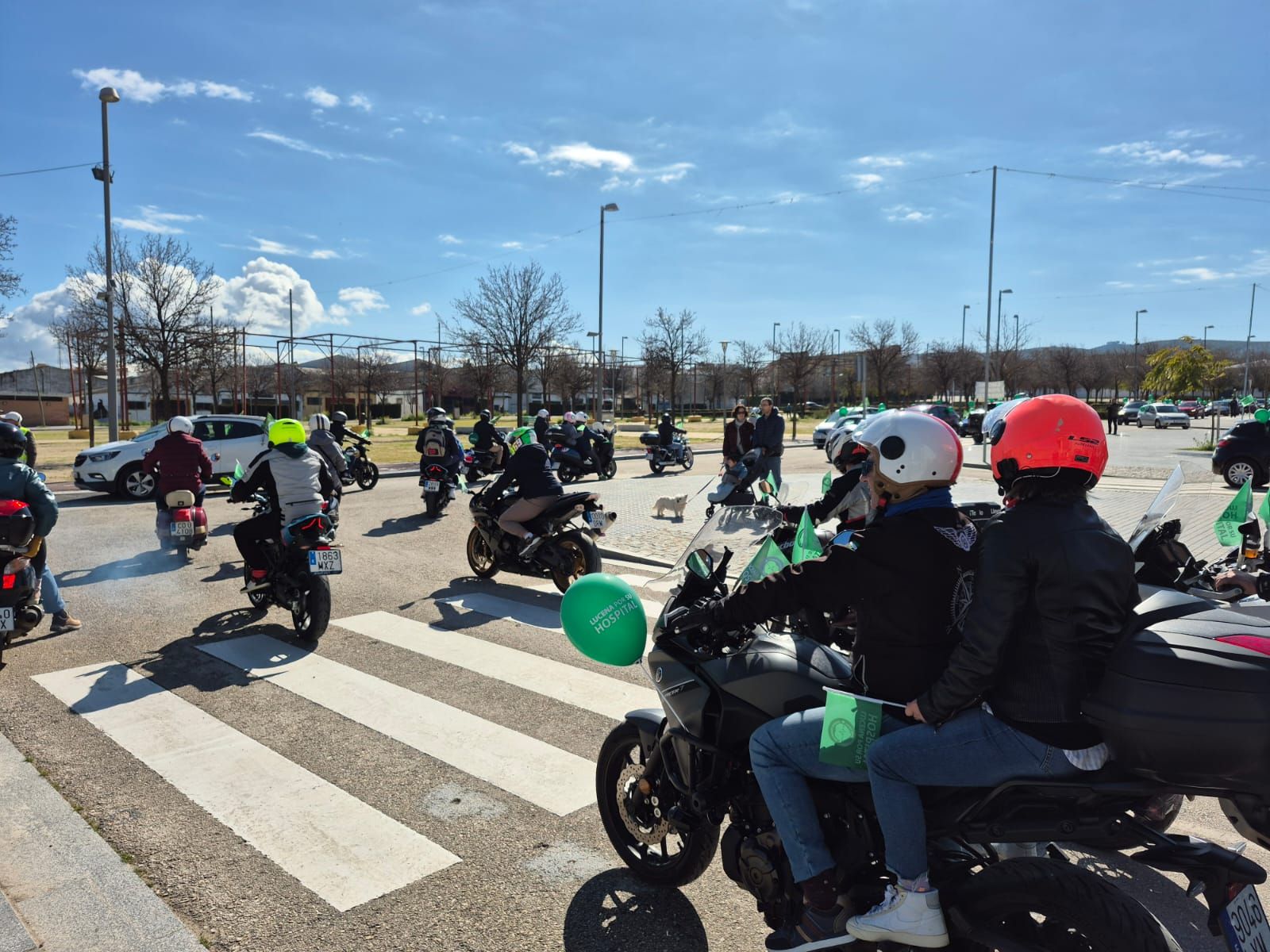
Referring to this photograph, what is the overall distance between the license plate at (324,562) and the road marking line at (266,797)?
135 centimetres

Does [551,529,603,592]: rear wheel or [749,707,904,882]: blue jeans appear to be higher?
[749,707,904,882]: blue jeans

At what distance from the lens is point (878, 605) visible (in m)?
2.56

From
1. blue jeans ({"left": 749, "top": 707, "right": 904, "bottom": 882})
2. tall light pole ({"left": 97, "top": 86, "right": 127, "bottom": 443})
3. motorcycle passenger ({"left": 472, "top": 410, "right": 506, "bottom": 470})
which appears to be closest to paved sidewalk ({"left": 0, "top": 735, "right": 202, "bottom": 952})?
blue jeans ({"left": 749, "top": 707, "right": 904, "bottom": 882})

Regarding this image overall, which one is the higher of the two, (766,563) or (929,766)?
(766,563)

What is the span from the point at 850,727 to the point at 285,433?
622 cm

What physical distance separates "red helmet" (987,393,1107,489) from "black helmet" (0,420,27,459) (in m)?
6.42

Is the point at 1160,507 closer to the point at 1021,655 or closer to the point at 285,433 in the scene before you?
the point at 1021,655

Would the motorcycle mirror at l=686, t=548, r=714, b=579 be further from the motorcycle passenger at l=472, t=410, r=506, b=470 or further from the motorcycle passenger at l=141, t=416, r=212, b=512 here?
the motorcycle passenger at l=472, t=410, r=506, b=470

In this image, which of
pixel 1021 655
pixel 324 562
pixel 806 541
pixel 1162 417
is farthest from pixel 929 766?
pixel 1162 417

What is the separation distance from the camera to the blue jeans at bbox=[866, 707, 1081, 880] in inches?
88.2

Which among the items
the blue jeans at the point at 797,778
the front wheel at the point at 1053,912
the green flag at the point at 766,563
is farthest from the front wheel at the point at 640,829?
the front wheel at the point at 1053,912

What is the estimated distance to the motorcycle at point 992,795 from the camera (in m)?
1.92

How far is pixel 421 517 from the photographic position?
45.4 feet

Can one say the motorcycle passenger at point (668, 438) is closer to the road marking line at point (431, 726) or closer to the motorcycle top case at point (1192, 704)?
the road marking line at point (431, 726)
